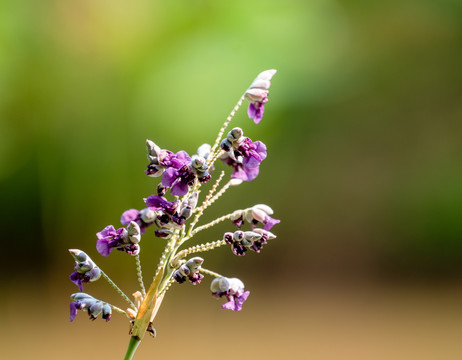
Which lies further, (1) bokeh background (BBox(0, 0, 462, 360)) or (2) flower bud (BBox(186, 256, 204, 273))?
(1) bokeh background (BBox(0, 0, 462, 360))

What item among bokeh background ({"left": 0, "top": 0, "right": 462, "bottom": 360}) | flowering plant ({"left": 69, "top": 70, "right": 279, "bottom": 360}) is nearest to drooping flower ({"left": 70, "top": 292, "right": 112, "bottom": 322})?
flowering plant ({"left": 69, "top": 70, "right": 279, "bottom": 360})

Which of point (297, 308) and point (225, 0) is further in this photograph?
point (297, 308)

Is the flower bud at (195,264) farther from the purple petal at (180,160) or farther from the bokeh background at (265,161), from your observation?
the bokeh background at (265,161)

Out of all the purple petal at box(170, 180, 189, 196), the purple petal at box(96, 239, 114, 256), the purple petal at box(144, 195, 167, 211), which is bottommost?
the purple petal at box(96, 239, 114, 256)

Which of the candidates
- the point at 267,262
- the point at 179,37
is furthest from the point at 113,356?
the point at 179,37

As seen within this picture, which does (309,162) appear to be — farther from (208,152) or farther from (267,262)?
(208,152)

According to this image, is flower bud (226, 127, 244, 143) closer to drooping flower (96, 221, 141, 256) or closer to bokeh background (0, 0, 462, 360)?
drooping flower (96, 221, 141, 256)

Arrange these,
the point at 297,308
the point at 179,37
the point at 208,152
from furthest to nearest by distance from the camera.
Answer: the point at 297,308
the point at 179,37
the point at 208,152

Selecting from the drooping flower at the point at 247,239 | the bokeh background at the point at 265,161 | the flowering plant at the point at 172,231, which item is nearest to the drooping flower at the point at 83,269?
the flowering plant at the point at 172,231
